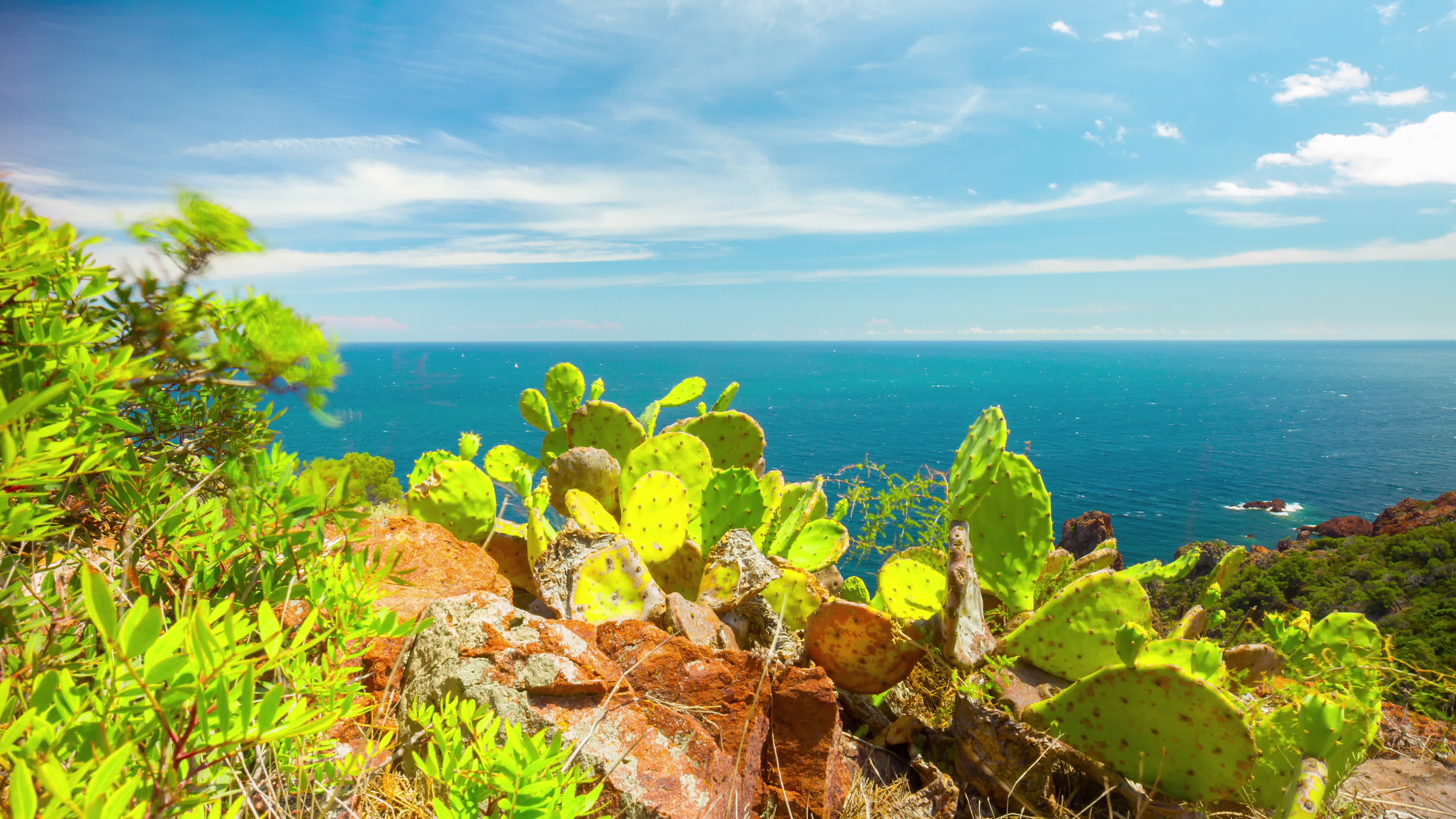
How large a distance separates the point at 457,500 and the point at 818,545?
1736mm

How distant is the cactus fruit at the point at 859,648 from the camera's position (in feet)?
6.98

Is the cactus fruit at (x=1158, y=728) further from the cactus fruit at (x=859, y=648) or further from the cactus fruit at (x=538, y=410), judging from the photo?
the cactus fruit at (x=538, y=410)

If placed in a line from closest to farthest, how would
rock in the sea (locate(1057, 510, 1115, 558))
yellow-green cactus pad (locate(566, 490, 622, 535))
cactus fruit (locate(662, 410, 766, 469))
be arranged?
yellow-green cactus pad (locate(566, 490, 622, 535)) → cactus fruit (locate(662, 410, 766, 469)) → rock in the sea (locate(1057, 510, 1115, 558))

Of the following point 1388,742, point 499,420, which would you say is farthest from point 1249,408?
point 1388,742

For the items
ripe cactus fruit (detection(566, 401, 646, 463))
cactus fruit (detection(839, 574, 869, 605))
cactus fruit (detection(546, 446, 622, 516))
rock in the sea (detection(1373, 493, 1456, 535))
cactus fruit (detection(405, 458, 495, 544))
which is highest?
ripe cactus fruit (detection(566, 401, 646, 463))

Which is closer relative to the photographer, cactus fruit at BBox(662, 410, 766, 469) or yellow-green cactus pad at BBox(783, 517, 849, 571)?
yellow-green cactus pad at BBox(783, 517, 849, 571)

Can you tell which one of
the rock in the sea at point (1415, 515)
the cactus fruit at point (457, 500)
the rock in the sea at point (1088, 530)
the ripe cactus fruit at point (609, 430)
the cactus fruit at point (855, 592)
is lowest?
the rock in the sea at point (1088, 530)

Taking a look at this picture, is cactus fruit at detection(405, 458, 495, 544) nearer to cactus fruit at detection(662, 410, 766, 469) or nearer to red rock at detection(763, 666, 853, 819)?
cactus fruit at detection(662, 410, 766, 469)

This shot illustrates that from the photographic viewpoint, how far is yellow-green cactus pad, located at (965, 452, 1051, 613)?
250 cm

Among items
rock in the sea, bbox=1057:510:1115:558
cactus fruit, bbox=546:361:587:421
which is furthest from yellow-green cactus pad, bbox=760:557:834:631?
rock in the sea, bbox=1057:510:1115:558

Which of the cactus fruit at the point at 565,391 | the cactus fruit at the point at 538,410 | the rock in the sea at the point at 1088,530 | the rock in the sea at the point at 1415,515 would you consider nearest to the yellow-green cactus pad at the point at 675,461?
the cactus fruit at the point at 565,391

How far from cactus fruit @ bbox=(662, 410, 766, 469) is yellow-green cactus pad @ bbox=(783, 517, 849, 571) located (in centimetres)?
62

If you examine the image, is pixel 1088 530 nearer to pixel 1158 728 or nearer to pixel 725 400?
pixel 725 400

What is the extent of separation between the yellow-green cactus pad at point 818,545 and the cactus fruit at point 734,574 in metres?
0.53
